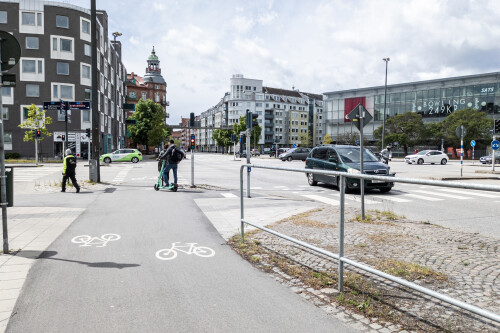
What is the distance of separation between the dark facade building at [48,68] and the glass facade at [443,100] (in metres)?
54.6

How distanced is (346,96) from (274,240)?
83.1 m

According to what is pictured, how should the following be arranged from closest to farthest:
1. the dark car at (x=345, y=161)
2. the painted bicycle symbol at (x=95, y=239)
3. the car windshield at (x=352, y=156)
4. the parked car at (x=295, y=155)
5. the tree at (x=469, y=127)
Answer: the painted bicycle symbol at (x=95, y=239), the dark car at (x=345, y=161), the car windshield at (x=352, y=156), the parked car at (x=295, y=155), the tree at (x=469, y=127)

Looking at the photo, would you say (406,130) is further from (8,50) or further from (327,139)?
(8,50)

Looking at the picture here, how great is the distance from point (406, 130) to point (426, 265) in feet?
207

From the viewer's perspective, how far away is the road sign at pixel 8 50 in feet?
18.2

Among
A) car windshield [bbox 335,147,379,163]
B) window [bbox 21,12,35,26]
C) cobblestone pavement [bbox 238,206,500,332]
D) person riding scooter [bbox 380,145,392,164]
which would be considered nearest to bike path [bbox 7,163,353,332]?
cobblestone pavement [bbox 238,206,500,332]

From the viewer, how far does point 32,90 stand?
148ft

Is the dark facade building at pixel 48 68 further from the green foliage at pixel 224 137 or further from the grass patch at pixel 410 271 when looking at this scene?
the green foliage at pixel 224 137

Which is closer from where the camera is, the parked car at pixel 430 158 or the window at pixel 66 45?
the parked car at pixel 430 158

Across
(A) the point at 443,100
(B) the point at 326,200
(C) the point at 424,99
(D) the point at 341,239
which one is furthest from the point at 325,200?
(C) the point at 424,99

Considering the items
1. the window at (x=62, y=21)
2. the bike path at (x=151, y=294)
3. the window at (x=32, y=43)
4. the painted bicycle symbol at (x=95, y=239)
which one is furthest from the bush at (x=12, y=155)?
the painted bicycle symbol at (x=95, y=239)

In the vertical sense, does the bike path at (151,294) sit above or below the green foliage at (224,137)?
below

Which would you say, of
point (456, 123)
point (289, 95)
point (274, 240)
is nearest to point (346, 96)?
point (456, 123)

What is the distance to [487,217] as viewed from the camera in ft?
9.35
